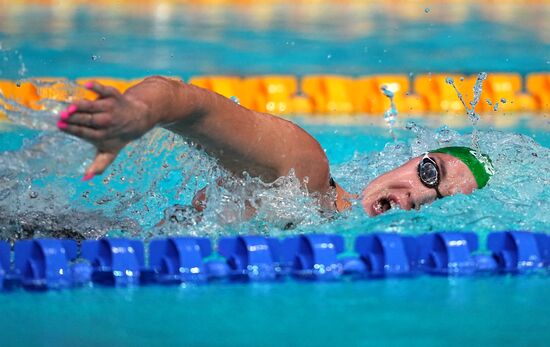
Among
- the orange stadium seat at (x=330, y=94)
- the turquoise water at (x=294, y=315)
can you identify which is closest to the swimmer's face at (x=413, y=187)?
the turquoise water at (x=294, y=315)

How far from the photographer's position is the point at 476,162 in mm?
2611

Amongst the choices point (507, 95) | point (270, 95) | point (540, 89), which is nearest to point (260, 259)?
point (270, 95)

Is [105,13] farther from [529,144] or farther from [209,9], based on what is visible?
[529,144]

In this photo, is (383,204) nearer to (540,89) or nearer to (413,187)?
(413,187)

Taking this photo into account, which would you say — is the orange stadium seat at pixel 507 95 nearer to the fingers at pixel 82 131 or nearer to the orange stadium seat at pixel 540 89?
the orange stadium seat at pixel 540 89

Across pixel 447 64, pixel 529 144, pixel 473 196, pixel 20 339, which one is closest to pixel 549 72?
pixel 447 64

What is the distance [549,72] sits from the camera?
6.53m

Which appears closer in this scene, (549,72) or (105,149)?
(105,149)

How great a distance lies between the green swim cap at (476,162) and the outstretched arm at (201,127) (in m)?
0.46

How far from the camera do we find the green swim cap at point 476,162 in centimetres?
260

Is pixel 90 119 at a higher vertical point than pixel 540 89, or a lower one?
lower

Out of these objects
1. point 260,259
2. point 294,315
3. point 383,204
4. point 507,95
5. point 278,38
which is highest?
point 278,38

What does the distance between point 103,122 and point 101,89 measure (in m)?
0.05

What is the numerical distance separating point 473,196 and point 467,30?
19.9 feet
